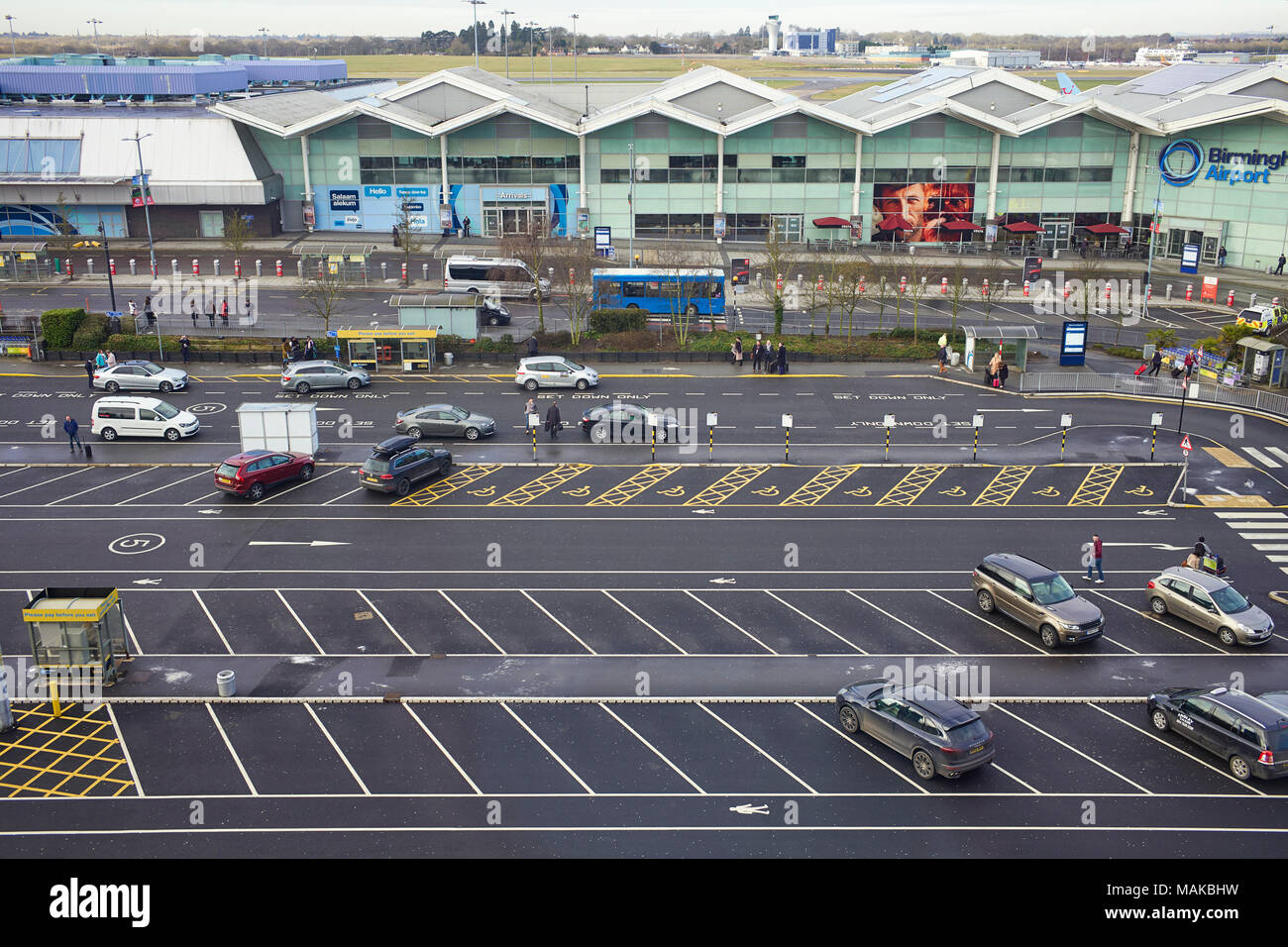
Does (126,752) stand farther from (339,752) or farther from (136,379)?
(136,379)

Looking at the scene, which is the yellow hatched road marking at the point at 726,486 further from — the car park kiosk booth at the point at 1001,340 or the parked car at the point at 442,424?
the car park kiosk booth at the point at 1001,340

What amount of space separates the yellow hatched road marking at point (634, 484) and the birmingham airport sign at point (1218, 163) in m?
52.9

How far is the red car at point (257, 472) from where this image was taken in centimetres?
3491

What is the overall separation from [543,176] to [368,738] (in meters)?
62.9

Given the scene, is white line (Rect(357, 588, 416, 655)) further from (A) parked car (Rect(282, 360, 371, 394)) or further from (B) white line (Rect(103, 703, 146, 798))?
(A) parked car (Rect(282, 360, 371, 394))

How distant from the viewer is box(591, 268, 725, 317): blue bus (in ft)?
185

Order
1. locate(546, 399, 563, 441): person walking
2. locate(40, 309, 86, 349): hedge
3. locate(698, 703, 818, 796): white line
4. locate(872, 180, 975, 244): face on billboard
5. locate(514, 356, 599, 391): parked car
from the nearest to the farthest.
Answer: locate(698, 703, 818, 796): white line, locate(546, 399, 563, 441): person walking, locate(514, 356, 599, 391): parked car, locate(40, 309, 86, 349): hedge, locate(872, 180, 975, 244): face on billboard

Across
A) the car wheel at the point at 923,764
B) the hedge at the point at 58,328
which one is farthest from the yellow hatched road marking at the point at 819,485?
the hedge at the point at 58,328

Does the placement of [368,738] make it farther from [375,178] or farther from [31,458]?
[375,178]

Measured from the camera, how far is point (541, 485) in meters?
36.8

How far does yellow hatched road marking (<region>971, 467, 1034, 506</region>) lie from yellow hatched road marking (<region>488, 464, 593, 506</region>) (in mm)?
13850

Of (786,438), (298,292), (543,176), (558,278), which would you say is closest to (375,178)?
(543,176)

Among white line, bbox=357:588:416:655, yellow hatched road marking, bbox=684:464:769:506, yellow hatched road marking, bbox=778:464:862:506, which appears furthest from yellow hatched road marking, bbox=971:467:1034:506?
white line, bbox=357:588:416:655

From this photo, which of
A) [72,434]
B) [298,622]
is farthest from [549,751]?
[72,434]
